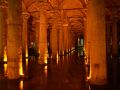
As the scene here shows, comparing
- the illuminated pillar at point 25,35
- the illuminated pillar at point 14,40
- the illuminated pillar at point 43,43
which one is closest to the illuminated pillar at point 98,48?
the illuminated pillar at point 14,40

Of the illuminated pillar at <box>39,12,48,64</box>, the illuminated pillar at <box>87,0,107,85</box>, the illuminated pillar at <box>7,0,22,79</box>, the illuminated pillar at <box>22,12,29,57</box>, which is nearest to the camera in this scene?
the illuminated pillar at <box>87,0,107,85</box>

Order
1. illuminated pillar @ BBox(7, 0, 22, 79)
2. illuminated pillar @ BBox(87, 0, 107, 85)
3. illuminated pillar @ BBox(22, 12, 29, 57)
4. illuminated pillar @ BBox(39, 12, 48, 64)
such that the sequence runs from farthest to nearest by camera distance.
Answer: illuminated pillar @ BBox(22, 12, 29, 57) → illuminated pillar @ BBox(39, 12, 48, 64) → illuminated pillar @ BBox(7, 0, 22, 79) → illuminated pillar @ BBox(87, 0, 107, 85)

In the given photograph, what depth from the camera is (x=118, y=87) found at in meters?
14.2

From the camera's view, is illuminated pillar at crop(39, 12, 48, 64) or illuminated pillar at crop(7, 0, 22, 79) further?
illuminated pillar at crop(39, 12, 48, 64)

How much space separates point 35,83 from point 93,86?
371 cm

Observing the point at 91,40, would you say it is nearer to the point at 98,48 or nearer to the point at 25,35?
the point at 98,48

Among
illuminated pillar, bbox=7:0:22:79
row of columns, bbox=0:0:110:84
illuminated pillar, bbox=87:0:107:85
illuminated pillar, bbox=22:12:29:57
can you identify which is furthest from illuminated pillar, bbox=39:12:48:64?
illuminated pillar, bbox=87:0:107:85

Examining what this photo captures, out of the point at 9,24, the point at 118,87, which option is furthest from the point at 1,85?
the point at 118,87

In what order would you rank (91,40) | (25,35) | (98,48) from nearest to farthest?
(98,48) < (91,40) < (25,35)

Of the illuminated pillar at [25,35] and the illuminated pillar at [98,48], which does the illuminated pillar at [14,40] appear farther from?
the illuminated pillar at [25,35]

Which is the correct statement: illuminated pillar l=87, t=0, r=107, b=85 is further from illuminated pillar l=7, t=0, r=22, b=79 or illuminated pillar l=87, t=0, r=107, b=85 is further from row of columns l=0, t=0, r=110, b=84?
illuminated pillar l=7, t=0, r=22, b=79

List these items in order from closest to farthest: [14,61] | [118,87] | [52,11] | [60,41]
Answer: [118,87] < [14,61] < [52,11] < [60,41]

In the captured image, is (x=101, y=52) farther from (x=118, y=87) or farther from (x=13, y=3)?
(x=13, y=3)

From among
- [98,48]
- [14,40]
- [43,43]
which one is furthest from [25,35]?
[98,48]
